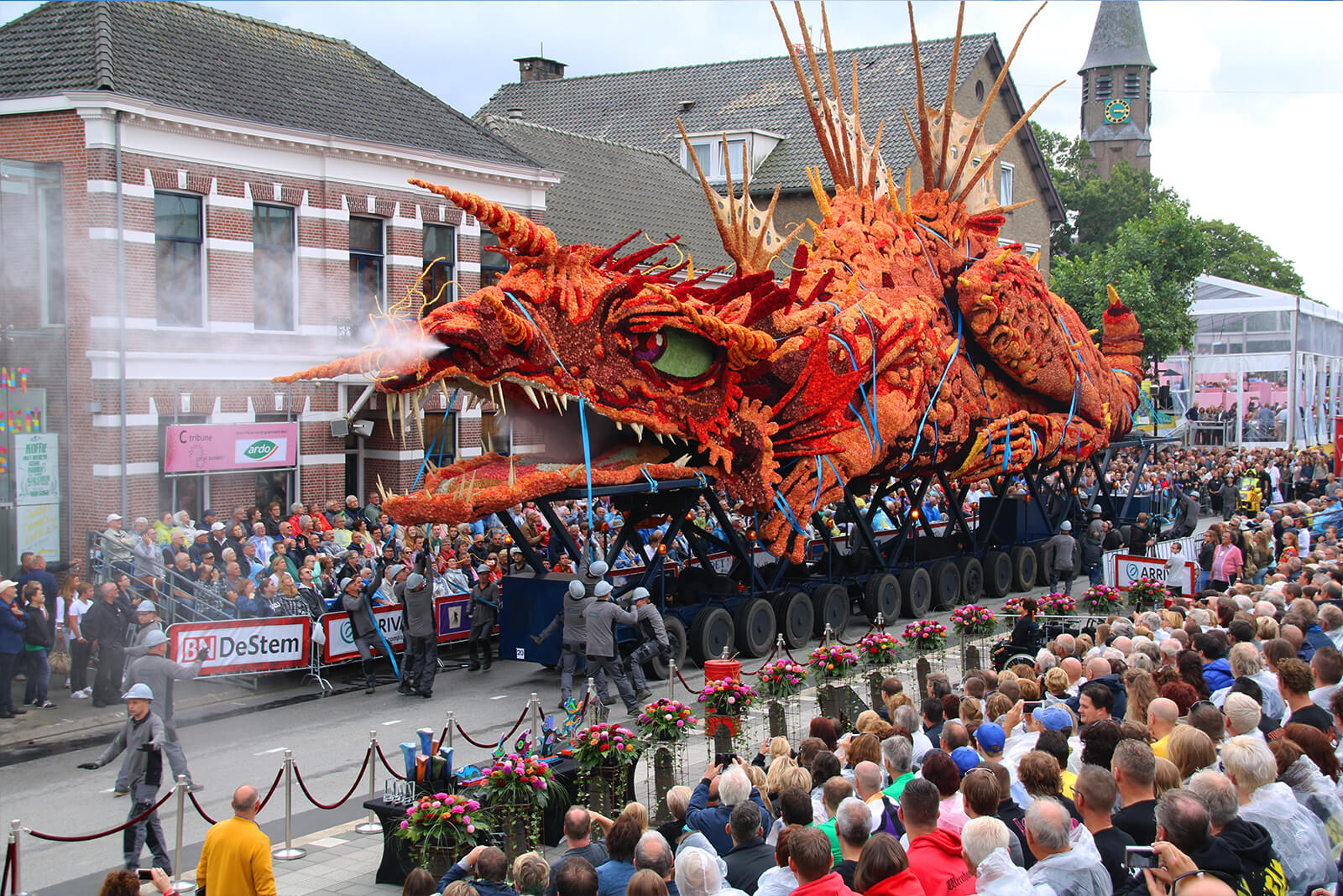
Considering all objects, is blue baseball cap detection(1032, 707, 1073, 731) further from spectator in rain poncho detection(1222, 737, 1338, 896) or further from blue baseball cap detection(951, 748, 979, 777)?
spectator in rain poncho detection(1222, 737, 1338, 896)

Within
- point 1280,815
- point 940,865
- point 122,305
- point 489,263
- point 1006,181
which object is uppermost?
point 1006,181

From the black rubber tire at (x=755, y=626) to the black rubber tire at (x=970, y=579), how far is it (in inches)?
206

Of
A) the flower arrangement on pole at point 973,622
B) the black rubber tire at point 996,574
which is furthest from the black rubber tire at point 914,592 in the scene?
the flower arrangement on pole at point 973,622

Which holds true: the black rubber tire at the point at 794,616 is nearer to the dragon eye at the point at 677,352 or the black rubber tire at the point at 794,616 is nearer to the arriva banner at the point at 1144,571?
the dragon eye at the point at 677,352

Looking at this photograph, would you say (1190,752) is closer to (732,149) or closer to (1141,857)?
(1141,857)

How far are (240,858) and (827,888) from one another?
3.55m

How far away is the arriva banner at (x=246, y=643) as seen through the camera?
1409cm

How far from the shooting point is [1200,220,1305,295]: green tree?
244 feet

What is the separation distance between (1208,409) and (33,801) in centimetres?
4815

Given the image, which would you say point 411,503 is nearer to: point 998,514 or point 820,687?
point 820,687

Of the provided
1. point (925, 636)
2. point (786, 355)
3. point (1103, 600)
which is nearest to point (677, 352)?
point (786, 355)

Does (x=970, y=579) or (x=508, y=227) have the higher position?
(x=508, y=227)

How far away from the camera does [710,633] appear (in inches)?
639

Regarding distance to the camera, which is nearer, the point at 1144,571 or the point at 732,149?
the point at 1144,571
